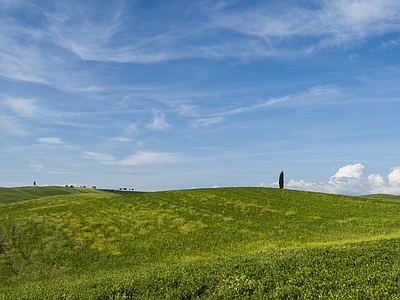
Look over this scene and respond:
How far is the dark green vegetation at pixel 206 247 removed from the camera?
21.3 m

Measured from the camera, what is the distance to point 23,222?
61750 millimetres

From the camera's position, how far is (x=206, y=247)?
47.4 meters

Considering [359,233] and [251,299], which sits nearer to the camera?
[251,299]

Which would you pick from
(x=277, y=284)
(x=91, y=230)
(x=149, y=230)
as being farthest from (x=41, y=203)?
(x=277, y=284)

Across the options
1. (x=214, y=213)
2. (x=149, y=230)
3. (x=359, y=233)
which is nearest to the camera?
(x=359, y=233)

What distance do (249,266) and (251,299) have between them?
18.8 ft

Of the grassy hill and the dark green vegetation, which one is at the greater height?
the grassy hill

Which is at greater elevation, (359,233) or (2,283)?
(359,233)

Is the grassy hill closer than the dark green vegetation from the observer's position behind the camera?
No

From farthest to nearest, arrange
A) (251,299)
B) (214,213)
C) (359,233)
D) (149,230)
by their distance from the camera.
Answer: (214,213) → (149,230) → (359,233) → (251,299)

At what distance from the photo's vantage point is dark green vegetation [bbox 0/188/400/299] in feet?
70.0

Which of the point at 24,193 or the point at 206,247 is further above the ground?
the point at 24,193

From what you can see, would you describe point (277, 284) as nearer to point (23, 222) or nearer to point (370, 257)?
point (370, 257)

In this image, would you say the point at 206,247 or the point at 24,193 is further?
the point at 24,193
